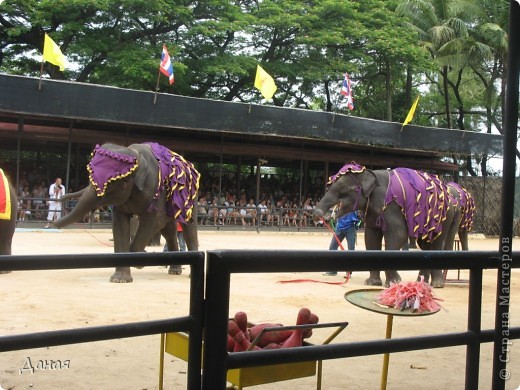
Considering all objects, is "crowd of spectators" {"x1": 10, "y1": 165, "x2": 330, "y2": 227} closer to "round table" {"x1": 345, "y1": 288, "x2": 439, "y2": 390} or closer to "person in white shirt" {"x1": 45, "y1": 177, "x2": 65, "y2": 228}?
"person in white shirt" {"x1": 45, "y1": 177, "x2": 65, "y2": 228}

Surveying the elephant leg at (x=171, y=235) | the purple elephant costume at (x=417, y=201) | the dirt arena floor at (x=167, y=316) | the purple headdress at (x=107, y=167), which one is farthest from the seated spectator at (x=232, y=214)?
the purple headdress at (x=107, y=167)

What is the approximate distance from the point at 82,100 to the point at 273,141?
7748mm

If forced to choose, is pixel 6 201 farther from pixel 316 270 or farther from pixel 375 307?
pixel 316 270

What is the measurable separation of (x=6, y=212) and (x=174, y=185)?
2271 mm

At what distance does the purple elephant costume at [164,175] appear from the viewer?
7949mm

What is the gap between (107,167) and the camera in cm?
798

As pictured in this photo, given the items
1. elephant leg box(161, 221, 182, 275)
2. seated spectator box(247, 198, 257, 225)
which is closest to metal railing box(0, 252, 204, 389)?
elephant leg box(161, 221, 182, 275)

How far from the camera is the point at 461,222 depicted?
10.8m

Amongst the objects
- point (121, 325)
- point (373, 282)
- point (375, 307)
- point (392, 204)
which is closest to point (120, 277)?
point (373, 282)

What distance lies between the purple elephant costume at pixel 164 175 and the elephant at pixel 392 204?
196 cm

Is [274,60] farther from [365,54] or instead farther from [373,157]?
[373,157]

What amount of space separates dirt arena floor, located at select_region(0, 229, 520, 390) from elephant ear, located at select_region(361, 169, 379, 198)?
54.8 inches

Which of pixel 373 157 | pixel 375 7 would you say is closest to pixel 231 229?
pixel 373 157

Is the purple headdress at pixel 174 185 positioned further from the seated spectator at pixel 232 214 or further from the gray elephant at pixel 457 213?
the seated spectator at pixel 232 214
